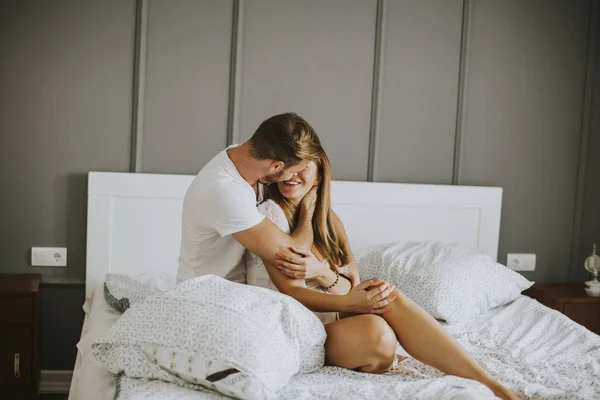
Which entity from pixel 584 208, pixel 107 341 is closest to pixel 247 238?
pixel 107 341

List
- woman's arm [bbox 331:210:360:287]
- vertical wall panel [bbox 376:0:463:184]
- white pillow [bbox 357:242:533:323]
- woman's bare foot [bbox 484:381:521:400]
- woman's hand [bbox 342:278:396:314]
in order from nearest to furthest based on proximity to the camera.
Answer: woman's bare foot [bbox 484:381:521:400], woman's hand [bbox 342:278:396:314], woman's arm [bbox 331:210:360:287], white pillow [bbox 357:242:533:323], vertical wall panel [bbox 376:0:463:184]

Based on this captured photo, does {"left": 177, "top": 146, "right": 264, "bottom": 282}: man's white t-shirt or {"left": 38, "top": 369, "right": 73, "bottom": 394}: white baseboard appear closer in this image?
{"left": 177, "top": 146, "right": 264, "bottom": 282}: man's white t-shirt

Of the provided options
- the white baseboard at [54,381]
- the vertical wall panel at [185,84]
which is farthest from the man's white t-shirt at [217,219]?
the white baseboard at [54,381]

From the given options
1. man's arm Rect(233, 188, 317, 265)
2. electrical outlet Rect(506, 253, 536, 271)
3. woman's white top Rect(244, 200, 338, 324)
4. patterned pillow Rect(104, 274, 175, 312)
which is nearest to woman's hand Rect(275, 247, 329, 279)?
man's arm Rect(233, 188, 317, 265)

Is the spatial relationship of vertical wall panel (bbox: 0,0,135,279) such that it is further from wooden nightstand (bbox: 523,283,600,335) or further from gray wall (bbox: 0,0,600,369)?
wooden nightstand (bbox: 523,283,600,335)

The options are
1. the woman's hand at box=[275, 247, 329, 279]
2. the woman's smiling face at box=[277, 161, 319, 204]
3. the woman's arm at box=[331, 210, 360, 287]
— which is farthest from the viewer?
the woman's arm at box=[331, 210, 360, 287]

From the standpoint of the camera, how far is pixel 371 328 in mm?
2018

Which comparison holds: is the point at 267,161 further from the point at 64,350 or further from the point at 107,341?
the point at 64,350

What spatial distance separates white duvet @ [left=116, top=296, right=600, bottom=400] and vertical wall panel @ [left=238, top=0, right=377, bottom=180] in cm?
104

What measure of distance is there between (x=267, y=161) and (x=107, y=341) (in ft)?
2.42

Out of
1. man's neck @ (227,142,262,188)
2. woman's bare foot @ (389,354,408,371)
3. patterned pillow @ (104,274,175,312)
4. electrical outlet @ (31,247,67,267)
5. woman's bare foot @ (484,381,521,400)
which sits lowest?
woman's bare foot @ (389,354,408,371)

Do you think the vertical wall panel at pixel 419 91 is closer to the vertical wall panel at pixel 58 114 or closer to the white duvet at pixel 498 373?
the white duvet at pixel 498 373

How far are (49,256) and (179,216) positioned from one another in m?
0.58

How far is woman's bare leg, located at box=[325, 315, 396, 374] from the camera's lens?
2.01 m
